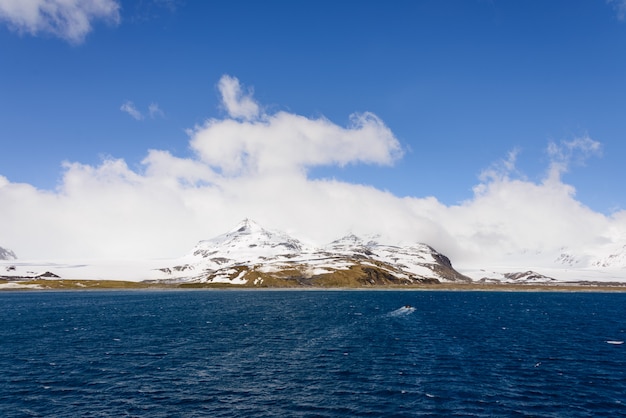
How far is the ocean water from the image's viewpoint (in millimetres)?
48188

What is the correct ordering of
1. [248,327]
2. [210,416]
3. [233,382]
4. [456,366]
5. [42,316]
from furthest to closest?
[42,316] → [248,327] → [456,366] → [233,382] → [210,416]

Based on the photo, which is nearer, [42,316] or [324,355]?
[324,355]

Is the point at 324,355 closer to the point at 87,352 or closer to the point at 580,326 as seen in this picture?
the point at 87,352

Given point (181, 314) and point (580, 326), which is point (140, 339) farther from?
point (580, 326)

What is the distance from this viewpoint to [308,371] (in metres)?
63.7

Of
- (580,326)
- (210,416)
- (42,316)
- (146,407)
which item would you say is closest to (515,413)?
(210,416)

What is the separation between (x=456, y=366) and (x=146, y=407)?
44566 mm

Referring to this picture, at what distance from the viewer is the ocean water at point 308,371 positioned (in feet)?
158

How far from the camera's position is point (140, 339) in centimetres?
8994

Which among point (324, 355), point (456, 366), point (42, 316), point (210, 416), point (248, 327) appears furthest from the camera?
point (42, 316)

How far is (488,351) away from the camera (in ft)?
259

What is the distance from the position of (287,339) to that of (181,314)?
2491 inches

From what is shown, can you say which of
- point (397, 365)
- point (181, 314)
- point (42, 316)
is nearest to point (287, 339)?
point (397, 365)

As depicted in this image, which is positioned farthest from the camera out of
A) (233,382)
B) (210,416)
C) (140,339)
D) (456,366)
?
(140,339)
